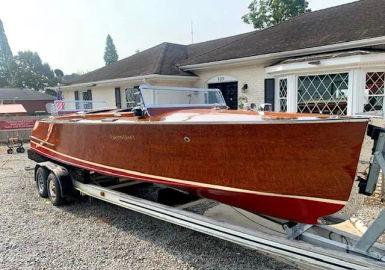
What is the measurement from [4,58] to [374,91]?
233 ft

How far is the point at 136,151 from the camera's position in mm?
4129

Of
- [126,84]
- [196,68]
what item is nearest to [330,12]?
[196,68]

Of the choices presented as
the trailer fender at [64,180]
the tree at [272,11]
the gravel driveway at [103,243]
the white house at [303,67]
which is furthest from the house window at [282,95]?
the tree at [272,11]

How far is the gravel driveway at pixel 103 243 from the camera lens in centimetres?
362

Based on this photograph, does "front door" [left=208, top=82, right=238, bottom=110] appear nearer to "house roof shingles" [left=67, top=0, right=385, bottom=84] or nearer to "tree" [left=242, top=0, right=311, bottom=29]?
"house roof shingles" [left=67, top=0, right=385, bottom=84]

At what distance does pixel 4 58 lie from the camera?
64500 millimetres

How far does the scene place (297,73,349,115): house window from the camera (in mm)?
8516

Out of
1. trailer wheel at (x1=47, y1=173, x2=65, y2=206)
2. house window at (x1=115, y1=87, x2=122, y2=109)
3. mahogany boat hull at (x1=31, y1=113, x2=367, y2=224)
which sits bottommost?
trailer wheel at (x1=47, y1=173, x2=65, y2=206)

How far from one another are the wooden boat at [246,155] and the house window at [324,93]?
18.3 ft

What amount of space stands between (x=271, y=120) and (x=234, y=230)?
44.5 inches

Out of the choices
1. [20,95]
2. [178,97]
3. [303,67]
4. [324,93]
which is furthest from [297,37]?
[20,95]

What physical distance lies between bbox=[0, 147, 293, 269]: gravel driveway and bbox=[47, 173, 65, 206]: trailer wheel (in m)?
0.12

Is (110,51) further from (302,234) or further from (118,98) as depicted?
(302,234)

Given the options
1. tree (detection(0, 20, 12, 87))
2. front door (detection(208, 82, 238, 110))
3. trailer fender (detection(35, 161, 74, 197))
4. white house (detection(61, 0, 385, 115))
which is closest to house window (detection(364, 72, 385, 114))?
white house (detection(61, 0, 385, 115))
